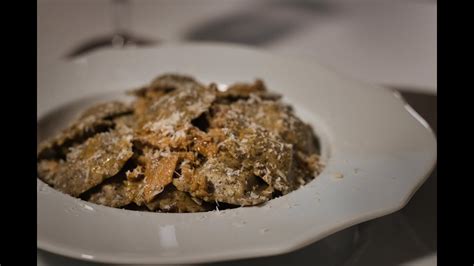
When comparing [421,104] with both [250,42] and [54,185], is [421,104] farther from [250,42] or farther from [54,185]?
[54,185]

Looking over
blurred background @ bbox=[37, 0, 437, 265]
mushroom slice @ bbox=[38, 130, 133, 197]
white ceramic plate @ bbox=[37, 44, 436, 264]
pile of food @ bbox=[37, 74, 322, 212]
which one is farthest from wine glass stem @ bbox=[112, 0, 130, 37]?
mushroom slice @ bbox=[38, 130, 133, 197]

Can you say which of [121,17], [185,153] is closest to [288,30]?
[121,17]

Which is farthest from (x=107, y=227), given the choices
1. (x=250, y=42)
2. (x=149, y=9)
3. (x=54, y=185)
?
(x=149, y=9)

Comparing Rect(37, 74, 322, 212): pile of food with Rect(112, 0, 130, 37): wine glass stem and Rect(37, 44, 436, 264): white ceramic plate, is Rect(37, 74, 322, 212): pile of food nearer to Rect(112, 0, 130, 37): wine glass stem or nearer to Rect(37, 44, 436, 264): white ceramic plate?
Rect(37, 44, 436, 264): white ceramic plate

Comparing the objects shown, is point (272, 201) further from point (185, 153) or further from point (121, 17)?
point (121, 17)

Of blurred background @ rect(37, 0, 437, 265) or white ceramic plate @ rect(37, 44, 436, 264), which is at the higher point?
white ceramic plate @ rect(37, 44, 436, 264)
